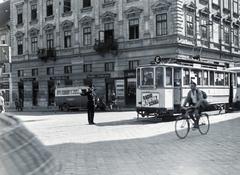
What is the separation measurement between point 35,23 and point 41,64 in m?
4.90

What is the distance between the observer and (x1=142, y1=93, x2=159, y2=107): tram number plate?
67.1 ft

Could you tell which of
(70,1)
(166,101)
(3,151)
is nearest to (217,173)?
(3,151)

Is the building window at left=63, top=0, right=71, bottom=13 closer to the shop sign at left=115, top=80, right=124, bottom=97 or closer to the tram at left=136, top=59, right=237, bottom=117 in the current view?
the shop sign at left=115, top=80, right=124, bottom=97

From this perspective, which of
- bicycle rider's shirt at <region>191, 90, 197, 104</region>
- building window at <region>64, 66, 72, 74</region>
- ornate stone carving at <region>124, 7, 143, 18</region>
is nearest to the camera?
bicycle rider's shirt at <region>191, 90, 197, 104</region>

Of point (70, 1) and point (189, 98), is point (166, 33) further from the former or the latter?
point (189, 98)

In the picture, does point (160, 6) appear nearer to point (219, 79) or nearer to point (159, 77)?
point (219, 79)

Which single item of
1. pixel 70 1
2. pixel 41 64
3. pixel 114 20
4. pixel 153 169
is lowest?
Answer: pixel 153 169

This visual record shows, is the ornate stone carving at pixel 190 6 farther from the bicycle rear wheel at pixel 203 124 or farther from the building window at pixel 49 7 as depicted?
the bicycle rear wheel at pixel 203 124

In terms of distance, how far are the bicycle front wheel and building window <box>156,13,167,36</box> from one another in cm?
2169

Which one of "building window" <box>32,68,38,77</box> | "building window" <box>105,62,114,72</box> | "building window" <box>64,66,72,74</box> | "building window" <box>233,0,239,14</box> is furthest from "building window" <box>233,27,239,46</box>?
"building window" <box>32,68,38,77</box>

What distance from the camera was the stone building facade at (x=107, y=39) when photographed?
34.4 meters

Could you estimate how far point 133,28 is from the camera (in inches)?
1425

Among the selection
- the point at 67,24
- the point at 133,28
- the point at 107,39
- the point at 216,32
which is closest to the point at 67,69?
the point at 67,24

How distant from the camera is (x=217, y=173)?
7.23 meters
